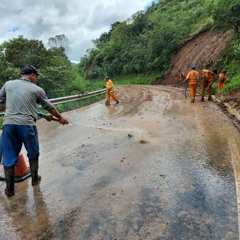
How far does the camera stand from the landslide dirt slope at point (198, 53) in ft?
95.8

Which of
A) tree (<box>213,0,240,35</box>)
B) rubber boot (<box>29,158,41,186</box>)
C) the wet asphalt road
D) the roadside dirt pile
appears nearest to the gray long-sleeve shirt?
rubber boot (<box>29,158,41,186</box>)

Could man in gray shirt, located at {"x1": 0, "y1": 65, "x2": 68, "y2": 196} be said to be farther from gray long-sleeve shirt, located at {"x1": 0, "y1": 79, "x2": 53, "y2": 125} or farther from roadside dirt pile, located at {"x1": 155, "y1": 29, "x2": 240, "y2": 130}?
roadside dirt pile, located at {"x1": 155, "y1": 29, "x2": 240, "y2": 130}

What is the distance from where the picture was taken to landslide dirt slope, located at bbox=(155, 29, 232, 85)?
2920 centimetres

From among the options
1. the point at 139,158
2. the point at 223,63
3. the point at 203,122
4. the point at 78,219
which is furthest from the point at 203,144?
the point at 223,63

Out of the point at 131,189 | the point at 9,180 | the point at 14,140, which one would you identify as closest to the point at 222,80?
the point at 131,189

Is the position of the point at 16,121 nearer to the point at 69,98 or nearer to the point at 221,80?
the point at 69,98

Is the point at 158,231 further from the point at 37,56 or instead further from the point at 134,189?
the point at 37,56

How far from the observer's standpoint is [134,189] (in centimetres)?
493

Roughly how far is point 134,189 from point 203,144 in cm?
330

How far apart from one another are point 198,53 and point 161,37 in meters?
8.58

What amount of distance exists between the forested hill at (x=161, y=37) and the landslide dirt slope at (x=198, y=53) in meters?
0.61

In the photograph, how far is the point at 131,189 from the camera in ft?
16.2

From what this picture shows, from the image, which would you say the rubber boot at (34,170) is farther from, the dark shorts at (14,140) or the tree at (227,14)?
the tree at (227,14)

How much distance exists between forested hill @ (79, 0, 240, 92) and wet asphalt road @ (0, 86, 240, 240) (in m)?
15.1
